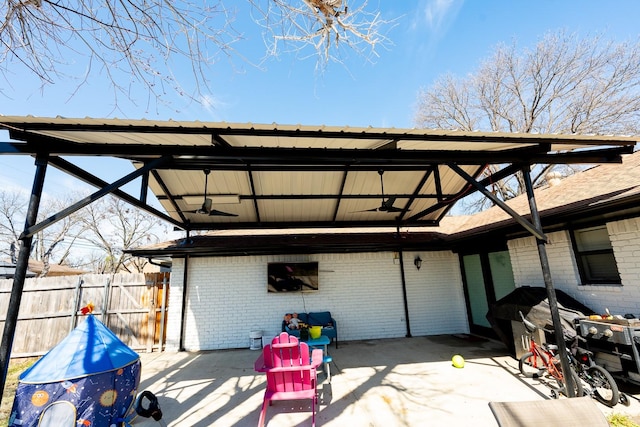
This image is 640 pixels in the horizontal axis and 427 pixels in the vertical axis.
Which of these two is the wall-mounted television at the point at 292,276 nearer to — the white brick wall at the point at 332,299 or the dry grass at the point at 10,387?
the white brick wall at the point at 332,299

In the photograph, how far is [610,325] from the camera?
135 inches

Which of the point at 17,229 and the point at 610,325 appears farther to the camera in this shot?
the point at 17,229

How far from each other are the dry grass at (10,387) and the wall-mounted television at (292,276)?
184 inches

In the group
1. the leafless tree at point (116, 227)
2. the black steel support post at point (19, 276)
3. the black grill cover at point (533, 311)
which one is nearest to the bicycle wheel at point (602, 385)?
the black grill cover at point (533, 311)

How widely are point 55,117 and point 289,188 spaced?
3572 millimetres

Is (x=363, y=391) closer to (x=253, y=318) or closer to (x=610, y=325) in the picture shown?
(x=610, y=325)

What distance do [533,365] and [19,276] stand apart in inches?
270

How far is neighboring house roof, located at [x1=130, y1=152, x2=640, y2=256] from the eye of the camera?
4.15 meters

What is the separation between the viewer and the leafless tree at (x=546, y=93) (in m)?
10.8

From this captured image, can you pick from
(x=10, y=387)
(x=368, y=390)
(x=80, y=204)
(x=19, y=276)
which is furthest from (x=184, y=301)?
(x=368, y=390)

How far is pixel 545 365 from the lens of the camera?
157 inches

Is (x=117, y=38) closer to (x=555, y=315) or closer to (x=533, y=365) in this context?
(x=555, y=315)

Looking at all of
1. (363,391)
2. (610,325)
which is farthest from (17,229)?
(610,325)

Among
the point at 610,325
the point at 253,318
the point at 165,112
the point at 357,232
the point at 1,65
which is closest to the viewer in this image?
the point at 1,65
